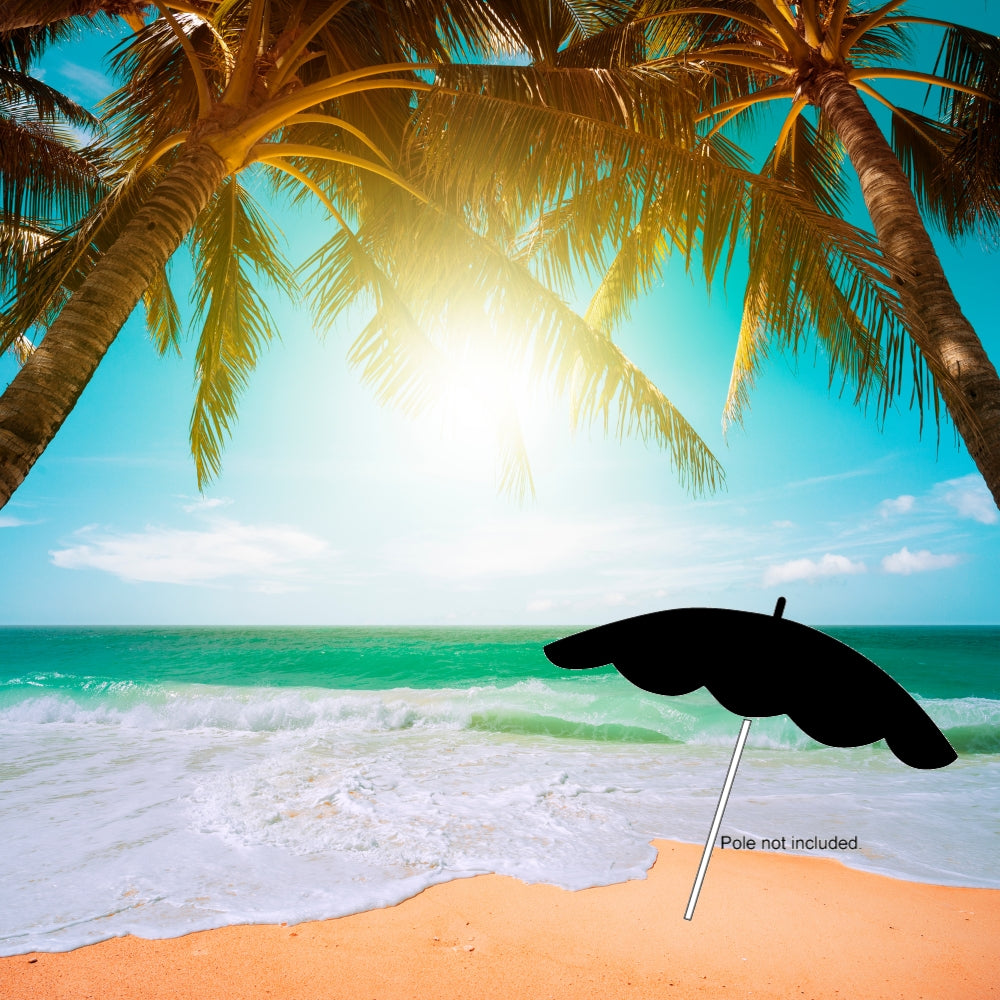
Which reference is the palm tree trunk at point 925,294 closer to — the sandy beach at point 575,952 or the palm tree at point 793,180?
the palm tree at point 793,180

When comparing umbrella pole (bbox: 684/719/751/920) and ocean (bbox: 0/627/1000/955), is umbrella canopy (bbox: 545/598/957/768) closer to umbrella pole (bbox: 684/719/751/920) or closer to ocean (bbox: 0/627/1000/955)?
umbrella pole (bbox: 684/719/751/920)

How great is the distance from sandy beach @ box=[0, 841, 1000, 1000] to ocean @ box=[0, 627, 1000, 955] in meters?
0.21

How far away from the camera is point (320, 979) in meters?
2.77

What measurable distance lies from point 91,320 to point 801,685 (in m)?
3.48

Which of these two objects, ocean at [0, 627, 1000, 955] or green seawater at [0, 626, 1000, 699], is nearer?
ocean at [0, 627, 1000, 955]

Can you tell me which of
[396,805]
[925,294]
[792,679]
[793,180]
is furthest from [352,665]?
[792,679]

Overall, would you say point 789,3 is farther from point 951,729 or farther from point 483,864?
point 951,729

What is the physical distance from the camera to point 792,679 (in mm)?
1798

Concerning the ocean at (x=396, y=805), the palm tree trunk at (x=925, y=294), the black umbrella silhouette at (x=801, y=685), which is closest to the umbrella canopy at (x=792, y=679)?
→ the black umbrella silhouette at (x=801, y=685)

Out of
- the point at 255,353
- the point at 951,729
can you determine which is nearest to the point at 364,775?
the point at 255,353

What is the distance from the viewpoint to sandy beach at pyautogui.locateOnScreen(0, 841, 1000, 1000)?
275cm

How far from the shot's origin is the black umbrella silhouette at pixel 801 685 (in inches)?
68.0

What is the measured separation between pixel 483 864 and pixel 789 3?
26.0 ft

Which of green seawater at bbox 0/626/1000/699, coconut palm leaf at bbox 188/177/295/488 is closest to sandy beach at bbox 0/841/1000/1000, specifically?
coconut palm leaf at bbox 188/177/295/488
